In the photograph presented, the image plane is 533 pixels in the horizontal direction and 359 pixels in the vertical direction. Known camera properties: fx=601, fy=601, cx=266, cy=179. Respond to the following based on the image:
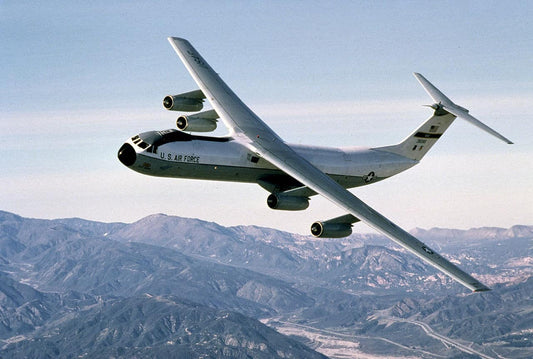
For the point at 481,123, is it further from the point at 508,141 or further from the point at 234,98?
the point at 234,98

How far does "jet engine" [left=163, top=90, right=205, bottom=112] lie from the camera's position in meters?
58.5

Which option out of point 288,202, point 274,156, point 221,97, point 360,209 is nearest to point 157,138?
point 274,156


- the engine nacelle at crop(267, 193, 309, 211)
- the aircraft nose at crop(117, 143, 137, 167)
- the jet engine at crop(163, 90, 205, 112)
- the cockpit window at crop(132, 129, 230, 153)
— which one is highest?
the jet engine at crop(163, 90, 205, 112)

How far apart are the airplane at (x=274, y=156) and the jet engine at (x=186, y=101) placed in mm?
98

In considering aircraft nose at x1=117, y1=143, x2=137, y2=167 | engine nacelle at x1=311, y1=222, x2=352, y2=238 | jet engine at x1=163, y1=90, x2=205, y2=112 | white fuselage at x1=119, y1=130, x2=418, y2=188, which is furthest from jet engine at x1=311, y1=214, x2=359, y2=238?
jet engine at x1=163, y1=90, x2=205, y2=112

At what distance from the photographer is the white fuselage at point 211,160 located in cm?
4744

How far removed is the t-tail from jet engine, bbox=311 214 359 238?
72.1 feet

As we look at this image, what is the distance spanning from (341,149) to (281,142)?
8765mm

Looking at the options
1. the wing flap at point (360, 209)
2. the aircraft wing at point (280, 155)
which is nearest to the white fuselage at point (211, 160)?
the aircraft wing at point (280, 155)

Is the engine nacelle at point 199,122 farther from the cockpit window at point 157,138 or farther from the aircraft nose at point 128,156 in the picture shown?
the aircraft nose at point 128,156

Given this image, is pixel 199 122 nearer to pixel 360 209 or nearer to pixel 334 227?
pixel 334 227

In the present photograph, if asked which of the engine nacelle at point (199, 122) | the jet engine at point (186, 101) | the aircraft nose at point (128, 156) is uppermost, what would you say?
the jet engine at point (186, 101)

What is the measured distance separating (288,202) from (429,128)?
81.9 feet

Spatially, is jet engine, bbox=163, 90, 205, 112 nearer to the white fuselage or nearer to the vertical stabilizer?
the white fuselage
